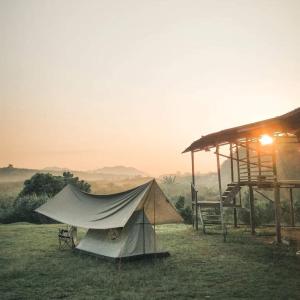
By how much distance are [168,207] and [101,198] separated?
239 cm

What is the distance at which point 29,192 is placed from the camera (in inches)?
1219

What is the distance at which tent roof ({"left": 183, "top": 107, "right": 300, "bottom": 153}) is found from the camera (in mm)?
10602

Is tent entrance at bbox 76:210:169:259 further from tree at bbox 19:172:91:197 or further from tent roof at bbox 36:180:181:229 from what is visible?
tree at bbox 19:172:91:197

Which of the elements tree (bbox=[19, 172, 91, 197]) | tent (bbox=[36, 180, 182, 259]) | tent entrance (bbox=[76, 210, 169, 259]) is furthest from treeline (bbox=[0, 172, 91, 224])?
tent entrance (bbox=[76, 210, 169, 259])

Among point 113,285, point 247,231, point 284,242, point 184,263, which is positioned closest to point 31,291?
point 113,285

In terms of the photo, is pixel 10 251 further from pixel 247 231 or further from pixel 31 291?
pixel 247 231

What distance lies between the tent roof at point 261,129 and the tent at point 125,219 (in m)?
4.17

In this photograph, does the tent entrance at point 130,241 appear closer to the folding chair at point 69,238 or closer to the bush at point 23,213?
the folding chair at point 69,238

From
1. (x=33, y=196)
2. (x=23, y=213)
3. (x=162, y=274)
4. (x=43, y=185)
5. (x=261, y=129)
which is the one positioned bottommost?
(x=162, y=274)

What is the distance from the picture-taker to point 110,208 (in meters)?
10.5

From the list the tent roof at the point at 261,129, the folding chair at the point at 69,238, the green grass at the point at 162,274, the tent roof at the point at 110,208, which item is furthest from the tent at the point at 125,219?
the tent roof at the point at 261,129

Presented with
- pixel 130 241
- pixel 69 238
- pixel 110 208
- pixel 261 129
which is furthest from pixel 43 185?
pixel 261 129

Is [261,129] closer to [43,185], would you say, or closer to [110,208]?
[110,208]

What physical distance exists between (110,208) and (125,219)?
1246 millimetres
